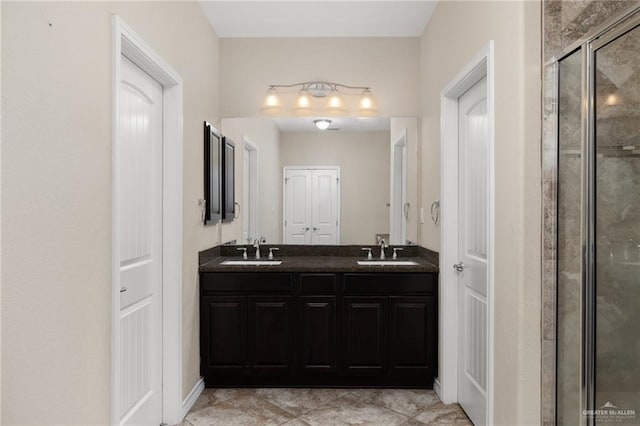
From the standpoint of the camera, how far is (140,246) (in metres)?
2.56

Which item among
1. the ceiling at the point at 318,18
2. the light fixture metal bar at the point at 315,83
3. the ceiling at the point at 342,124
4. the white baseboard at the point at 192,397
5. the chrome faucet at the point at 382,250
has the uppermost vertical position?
the ceiling at the point at 318,18

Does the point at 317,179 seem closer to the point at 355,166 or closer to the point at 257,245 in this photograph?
the point at 355,166

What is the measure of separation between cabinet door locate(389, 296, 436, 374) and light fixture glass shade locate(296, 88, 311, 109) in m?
1.73

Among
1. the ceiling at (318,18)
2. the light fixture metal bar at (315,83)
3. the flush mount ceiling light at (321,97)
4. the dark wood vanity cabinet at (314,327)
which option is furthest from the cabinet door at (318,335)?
the ceiling at (318,18)

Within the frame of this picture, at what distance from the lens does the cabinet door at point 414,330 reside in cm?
337

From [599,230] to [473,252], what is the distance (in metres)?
1.02

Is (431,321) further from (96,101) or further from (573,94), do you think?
(96,101)

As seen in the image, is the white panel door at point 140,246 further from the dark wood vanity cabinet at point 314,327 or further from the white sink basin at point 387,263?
the white sink basin at point 387,263

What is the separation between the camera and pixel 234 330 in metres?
3.40

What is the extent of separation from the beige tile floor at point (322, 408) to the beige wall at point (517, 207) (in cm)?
85

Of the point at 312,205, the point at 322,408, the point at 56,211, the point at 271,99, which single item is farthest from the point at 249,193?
the point at 56,211

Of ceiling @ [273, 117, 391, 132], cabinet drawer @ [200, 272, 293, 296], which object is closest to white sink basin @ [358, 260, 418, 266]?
cabinet drawer @ [200, 272, 293, 296]

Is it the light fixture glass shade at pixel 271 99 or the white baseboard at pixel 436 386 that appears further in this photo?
the light fixture glass shade at pixel 271 99

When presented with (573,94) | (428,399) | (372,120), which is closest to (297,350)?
(428,399)
